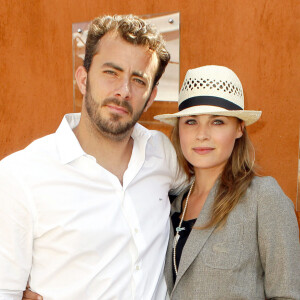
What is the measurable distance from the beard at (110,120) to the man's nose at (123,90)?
0.07ft

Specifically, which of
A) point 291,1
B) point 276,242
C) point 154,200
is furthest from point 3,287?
point 291,1

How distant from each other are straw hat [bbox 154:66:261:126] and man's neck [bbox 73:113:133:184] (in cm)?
32

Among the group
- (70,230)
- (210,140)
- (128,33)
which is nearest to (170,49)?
(128,33)

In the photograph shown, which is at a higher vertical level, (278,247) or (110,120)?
(110,120)

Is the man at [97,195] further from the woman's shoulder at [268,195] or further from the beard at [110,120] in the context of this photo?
the woman's shoulder at [268,195]

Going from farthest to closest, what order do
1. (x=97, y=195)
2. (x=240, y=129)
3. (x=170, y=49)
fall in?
(x=170, y=49) → (x=240, y=129) → (x=97, y=195)

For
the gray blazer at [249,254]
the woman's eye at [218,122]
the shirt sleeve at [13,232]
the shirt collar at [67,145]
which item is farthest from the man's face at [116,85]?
the gray blazer at [249,254]

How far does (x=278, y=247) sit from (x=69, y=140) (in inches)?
35.0

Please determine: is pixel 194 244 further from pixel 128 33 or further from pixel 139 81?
pixel 128 33

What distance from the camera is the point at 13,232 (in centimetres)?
133

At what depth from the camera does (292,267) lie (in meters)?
1.36

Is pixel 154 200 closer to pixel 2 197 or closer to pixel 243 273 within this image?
pixel 243 273

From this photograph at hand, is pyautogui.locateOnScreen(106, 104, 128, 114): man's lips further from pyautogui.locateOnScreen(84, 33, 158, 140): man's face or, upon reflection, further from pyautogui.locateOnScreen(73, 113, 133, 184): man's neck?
pyautogui.locateOnScreen(73, 113, 133, 184): man's neck

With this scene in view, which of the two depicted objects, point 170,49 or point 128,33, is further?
point 170,49
